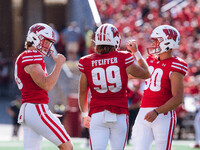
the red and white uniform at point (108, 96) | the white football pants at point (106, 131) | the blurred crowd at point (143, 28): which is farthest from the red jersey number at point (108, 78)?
the blurred crowd at point (143, 28)

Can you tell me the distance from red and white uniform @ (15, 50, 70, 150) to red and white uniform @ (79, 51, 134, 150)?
0.46 m

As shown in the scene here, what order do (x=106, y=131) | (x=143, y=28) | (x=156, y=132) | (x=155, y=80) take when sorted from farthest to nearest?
(x=143, y=28), (x=155, y=80), (x=156, y=132), (x=106, y=131)

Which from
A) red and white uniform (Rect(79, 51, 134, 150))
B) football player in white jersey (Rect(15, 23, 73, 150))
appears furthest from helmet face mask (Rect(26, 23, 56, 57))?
red and white uniform (Rect(79, 51, 134, 150))

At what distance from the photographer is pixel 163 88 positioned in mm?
5555

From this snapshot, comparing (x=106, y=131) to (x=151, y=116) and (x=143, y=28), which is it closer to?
(x=151, y=116)

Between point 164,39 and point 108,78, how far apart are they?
0.96 meters

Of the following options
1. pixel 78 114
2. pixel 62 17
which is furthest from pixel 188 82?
pixel 62 17

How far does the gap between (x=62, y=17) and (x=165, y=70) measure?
49.5 ft

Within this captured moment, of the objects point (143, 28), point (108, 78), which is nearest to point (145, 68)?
point (108, 78)

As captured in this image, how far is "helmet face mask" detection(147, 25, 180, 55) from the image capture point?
18.6ft

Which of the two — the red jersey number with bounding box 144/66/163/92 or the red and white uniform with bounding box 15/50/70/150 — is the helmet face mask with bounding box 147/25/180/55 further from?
the red and white uniform with bounding box 15/50/70/150

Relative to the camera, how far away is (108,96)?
16.9 ft

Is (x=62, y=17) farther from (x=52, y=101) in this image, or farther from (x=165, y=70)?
(x=165, y=70)

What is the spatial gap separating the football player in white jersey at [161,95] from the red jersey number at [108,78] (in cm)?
57
